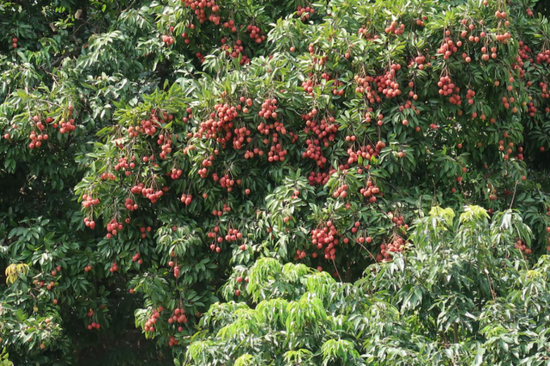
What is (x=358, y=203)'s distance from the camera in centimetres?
638

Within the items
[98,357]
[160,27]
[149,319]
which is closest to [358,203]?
[149,319]

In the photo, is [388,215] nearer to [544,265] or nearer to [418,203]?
[418,203]

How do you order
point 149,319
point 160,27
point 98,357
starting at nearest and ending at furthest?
point 149,319 < point 160,27 < point 98,357

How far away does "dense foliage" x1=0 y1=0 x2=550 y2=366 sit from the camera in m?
6.35

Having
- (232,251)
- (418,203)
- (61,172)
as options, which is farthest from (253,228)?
(61,172)

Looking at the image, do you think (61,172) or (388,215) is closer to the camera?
(388,215)

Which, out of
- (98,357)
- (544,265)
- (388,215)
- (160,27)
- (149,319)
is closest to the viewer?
(544,265)

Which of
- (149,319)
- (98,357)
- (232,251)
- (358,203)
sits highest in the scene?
(358,203)

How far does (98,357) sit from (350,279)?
9.66ft

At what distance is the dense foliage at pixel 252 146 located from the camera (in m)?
6.35

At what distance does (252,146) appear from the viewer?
21.6ft

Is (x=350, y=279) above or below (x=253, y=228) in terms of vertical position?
below

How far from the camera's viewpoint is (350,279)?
272 inches

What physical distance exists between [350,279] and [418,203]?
998 millimetres
